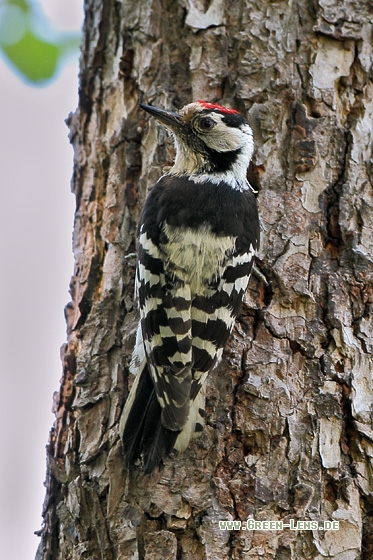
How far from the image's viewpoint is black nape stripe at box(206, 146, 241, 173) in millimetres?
3703

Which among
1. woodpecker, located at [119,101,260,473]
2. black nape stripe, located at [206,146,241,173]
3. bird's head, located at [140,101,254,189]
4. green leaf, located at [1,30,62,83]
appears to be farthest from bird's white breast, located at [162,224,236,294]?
green leaf, located at [1,30,62,83]

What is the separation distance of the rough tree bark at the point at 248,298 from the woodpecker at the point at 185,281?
0.09 m

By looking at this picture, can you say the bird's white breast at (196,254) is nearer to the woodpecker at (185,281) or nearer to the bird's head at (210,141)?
the woodpecker at (185,281)

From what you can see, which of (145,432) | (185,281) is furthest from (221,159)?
(145,432)

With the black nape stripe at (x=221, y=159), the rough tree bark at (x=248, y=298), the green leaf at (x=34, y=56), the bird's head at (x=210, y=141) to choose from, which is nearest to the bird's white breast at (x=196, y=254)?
the rough tree bark at (x=248, y=298)

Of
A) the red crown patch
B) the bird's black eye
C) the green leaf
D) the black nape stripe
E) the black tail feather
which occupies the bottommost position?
Result: the black tail feather

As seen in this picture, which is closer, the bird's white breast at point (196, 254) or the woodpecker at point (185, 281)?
the woodpecker at point (185, 281)

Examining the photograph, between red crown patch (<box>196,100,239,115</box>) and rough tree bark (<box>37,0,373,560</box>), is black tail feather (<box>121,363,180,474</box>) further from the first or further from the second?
red crown patch (<box>196,100,239,115</box>)

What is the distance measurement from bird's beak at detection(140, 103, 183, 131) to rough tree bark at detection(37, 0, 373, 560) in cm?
12

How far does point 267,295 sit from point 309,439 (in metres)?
0.68

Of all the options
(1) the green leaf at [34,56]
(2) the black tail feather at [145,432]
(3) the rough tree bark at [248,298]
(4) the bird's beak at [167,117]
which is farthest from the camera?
(1) the green leaf at [34,56]

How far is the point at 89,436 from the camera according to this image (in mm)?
3031

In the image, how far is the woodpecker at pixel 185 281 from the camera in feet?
9.61

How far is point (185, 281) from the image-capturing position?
3.15 metres
